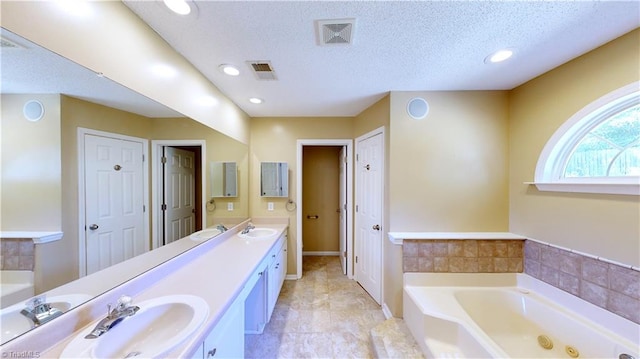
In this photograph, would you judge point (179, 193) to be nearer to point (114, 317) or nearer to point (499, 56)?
point (114, 317)

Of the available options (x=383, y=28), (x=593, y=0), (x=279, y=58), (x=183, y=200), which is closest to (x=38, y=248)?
(x=183, y=200)

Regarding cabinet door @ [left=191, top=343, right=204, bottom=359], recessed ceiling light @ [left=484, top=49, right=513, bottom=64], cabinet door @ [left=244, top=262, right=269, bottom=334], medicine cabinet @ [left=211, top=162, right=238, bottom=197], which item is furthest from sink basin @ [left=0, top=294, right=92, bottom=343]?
recessed ceiling light @ [left=484, top=49, right=513, bottom=64]

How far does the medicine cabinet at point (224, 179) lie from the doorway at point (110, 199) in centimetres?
88

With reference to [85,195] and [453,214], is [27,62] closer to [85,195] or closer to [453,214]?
[85,195]

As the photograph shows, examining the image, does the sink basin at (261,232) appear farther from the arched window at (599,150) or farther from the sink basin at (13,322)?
the arched window at (599,150)

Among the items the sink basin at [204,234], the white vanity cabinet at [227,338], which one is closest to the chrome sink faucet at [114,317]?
the white vanity cabinet at [227,338]

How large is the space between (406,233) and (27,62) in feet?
8.52

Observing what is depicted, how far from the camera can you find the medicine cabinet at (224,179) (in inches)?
90.0

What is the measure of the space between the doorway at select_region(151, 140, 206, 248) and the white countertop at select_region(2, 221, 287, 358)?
209 mm

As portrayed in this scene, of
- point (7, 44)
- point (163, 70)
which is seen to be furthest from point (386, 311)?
point (7, 44)

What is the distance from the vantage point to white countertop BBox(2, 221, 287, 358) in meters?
0.83

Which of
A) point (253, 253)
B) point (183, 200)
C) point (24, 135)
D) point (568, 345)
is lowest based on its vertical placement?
point (568, 345)

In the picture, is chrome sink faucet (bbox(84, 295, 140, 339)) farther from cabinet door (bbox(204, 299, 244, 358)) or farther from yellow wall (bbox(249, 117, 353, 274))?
yellow wall (bbox(249, 117, 353, 274))

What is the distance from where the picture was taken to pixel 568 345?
1.60 meters
